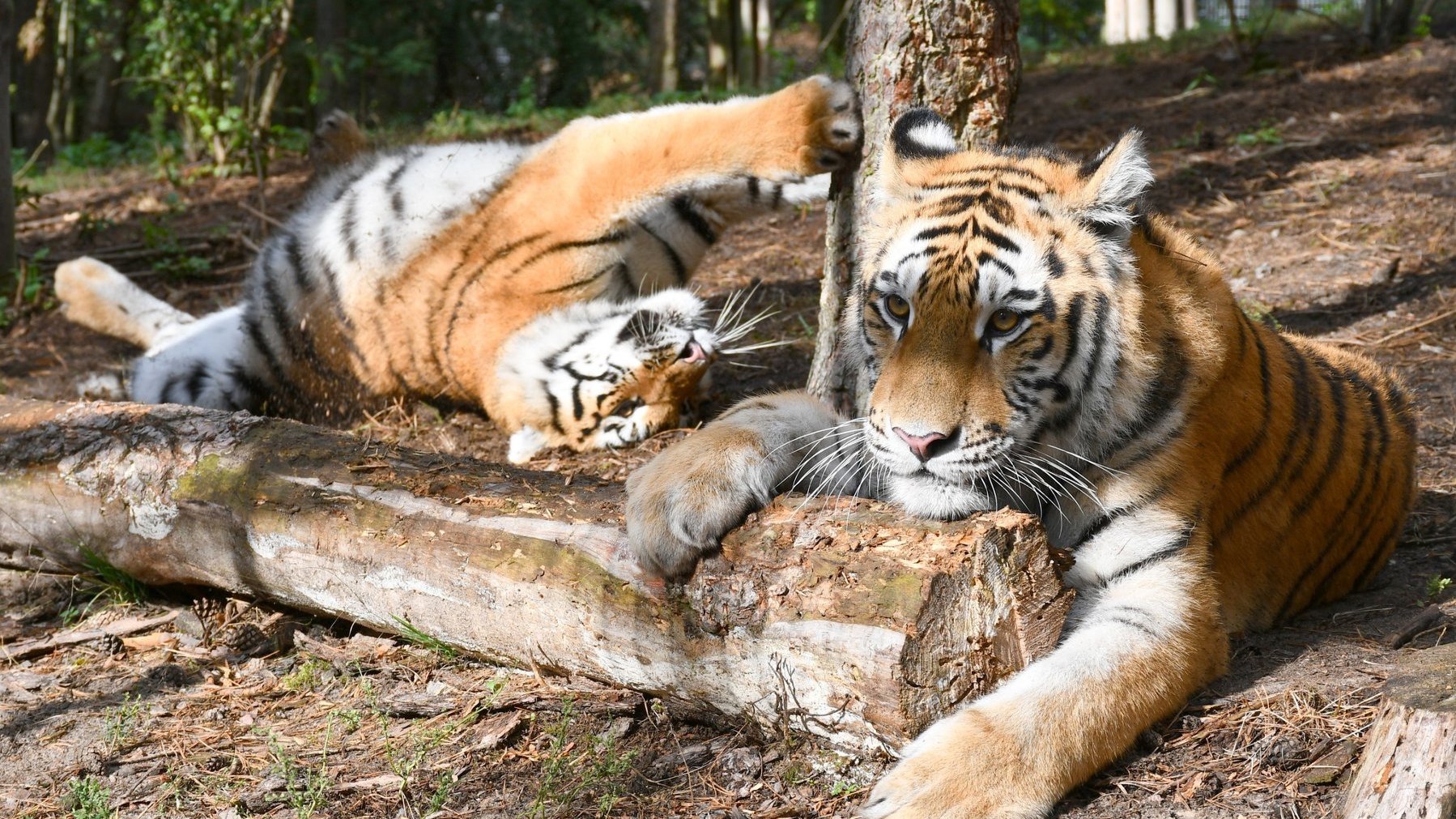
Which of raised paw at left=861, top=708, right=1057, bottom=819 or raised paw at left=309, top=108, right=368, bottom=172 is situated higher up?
raised paw at left=309, top=108, right=368, bottom=172

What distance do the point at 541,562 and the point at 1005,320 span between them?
1.20m

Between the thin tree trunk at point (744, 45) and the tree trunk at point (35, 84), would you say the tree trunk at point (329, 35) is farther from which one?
the thin tree trunk at point (744, 45)

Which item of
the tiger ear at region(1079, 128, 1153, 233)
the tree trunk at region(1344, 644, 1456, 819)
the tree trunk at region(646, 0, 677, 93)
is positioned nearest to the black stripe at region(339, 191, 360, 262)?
the tiger ear at region(1079, 128, 1153, 233)

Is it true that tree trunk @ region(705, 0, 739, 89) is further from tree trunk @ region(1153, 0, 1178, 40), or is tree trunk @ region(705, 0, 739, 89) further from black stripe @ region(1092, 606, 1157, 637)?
black stripe @ region(1092, 606, 1157, 637)

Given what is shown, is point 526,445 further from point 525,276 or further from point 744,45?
point 744,45

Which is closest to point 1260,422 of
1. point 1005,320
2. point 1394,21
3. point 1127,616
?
point 1127,616

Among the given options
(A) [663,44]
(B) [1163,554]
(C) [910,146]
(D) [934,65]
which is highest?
(A) [663,44]

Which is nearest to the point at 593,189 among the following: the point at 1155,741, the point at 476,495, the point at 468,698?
the point at 476,495

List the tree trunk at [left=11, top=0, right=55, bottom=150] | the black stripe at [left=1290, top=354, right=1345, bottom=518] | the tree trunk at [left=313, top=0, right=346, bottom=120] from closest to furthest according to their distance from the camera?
1. the black stripe at [left=1290, top=354, right=1345, bottom=518]
2. the tree trunk at [left=313, top=0, right=346, bottom=120]
3. the tree trunk at [left=11, top=0, right=55, bottom=150]

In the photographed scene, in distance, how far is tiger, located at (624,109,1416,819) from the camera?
8.02ft

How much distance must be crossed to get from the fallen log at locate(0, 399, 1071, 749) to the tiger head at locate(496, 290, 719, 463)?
1198mm

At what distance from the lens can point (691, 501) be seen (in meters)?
2.61

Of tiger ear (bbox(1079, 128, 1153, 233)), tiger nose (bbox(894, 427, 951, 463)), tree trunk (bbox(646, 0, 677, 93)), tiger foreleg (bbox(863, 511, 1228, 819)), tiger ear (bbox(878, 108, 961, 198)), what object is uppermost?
tree trunk (bbox(646, 0, 677, 93))

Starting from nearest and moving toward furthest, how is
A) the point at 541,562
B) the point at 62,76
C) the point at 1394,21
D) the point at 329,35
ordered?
the point at 541,562
the point at 1394,21
the point at 329,35
the point at 62,76
